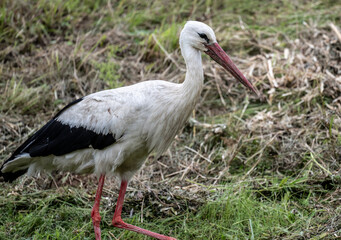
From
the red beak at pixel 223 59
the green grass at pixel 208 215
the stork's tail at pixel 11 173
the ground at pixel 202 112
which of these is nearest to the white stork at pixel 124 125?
the red beak at pixel 223 59

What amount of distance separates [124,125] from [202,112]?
2054 mm

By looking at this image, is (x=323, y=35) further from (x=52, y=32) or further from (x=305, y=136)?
(x=52, y=32)

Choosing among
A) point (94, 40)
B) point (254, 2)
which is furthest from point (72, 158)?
point (254, 2)

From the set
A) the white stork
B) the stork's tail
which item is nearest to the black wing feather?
the white stork

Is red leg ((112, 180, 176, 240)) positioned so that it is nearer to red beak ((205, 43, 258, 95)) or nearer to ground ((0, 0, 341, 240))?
ground ((0, 0, 341, 240))

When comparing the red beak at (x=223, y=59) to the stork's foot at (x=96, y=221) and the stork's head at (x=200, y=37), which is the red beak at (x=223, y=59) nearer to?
the stork's head at (x=200, y=37)

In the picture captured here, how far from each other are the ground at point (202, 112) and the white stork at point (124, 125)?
384 mm

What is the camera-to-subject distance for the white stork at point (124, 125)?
12.3ft

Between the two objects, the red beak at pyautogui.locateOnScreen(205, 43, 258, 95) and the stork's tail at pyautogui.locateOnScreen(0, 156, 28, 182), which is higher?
the red beak at pyautogui.locateOnScreen(205, 43, 258, 95)

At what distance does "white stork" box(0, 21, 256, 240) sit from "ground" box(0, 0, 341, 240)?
1.26 feet

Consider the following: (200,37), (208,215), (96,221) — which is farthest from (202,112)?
(96,221)

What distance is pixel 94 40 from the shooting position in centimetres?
685

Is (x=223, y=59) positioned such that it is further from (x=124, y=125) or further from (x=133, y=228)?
(x=133, y=228)

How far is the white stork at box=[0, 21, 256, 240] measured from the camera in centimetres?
376
